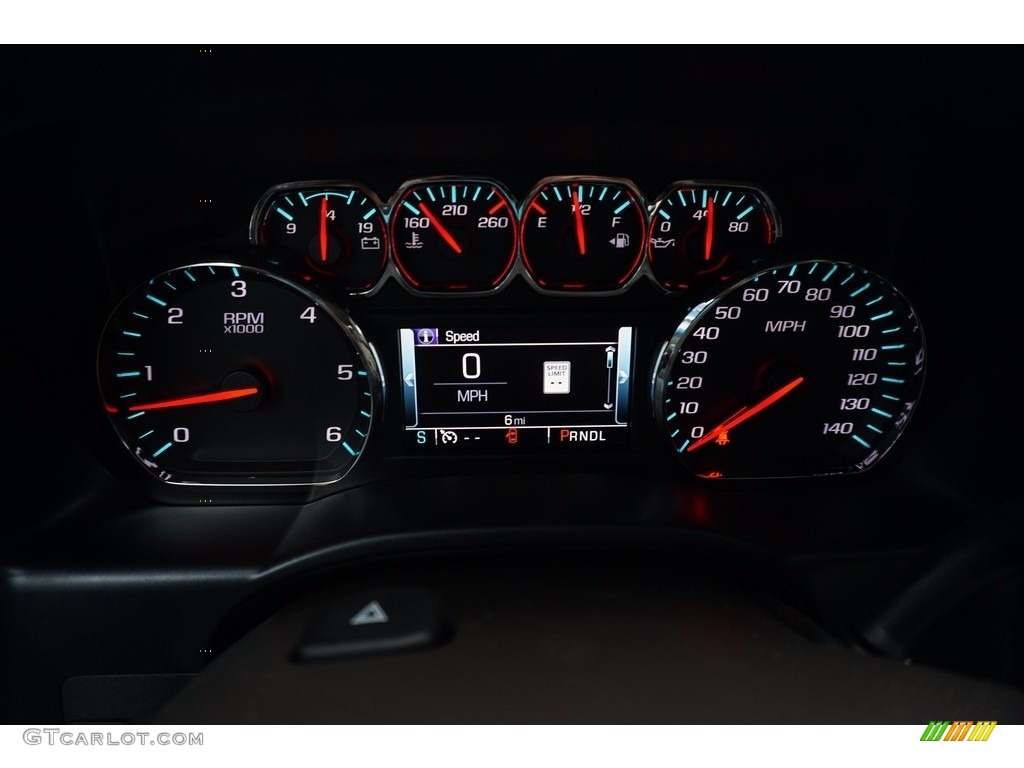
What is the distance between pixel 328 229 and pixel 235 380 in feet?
1.44

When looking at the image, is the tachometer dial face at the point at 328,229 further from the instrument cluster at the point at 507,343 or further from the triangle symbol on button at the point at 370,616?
the triangle symbol on button at the point at 370,616

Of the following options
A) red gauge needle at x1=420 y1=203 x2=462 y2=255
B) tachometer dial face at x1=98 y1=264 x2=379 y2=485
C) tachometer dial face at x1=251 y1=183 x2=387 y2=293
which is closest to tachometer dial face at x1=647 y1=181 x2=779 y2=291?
red gauge needle at x1=420 y1=203 x2=462 y2=255

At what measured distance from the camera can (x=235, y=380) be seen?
7.14 feet

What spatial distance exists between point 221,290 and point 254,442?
40 centimetres

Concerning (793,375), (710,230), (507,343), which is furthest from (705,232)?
(507,343)

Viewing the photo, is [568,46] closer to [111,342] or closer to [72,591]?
[111,342]

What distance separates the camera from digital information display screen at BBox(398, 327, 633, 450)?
228 centimetres

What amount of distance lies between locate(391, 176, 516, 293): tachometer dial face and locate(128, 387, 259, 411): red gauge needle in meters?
0.49

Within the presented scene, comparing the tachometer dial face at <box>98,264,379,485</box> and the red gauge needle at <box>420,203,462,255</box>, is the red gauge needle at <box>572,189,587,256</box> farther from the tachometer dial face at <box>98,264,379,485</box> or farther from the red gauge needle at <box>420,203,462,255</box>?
the tachometer dial face at <box>98,264,379,485</box>

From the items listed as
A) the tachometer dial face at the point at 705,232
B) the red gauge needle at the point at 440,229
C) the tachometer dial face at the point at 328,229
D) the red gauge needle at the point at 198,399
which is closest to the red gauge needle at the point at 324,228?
the tachometer dial face at the point at 328,229

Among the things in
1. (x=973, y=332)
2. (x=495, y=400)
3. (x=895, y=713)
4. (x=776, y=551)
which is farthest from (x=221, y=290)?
(x=973, y=332)

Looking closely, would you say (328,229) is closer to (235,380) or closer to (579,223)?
(235,380)

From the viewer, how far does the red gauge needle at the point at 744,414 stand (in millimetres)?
2275

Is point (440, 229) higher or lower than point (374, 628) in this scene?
higher
